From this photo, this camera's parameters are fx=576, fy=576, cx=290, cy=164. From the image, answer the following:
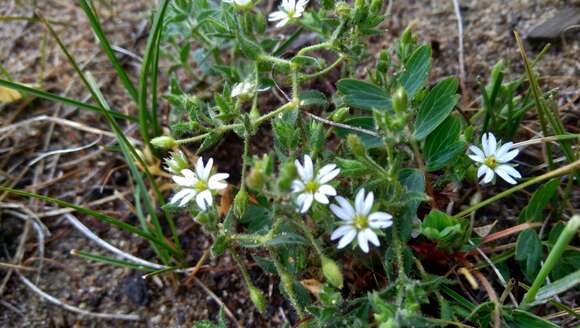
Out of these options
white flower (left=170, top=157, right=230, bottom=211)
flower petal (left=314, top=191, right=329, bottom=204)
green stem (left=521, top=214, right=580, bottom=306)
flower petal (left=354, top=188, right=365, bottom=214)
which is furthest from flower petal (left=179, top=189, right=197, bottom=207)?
green stem (left=521, top=214, right=580, bottom=306)

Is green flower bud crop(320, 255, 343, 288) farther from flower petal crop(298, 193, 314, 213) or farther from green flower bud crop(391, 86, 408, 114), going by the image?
green flower bud crop(391, 86, 408, 114)

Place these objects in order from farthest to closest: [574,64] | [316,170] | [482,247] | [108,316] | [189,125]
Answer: [574,64] → [108,316] → [482,247] → [189,125] → [316,170]

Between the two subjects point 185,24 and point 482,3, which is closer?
point 185,24

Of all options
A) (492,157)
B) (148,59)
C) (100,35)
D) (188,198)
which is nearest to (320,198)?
(188,198)

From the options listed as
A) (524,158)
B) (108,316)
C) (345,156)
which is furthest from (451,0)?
(108,316)

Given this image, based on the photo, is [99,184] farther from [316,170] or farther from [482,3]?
[482,3]

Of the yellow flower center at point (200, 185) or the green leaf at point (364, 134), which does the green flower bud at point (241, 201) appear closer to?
the yellow flower center at point (200, 185)
